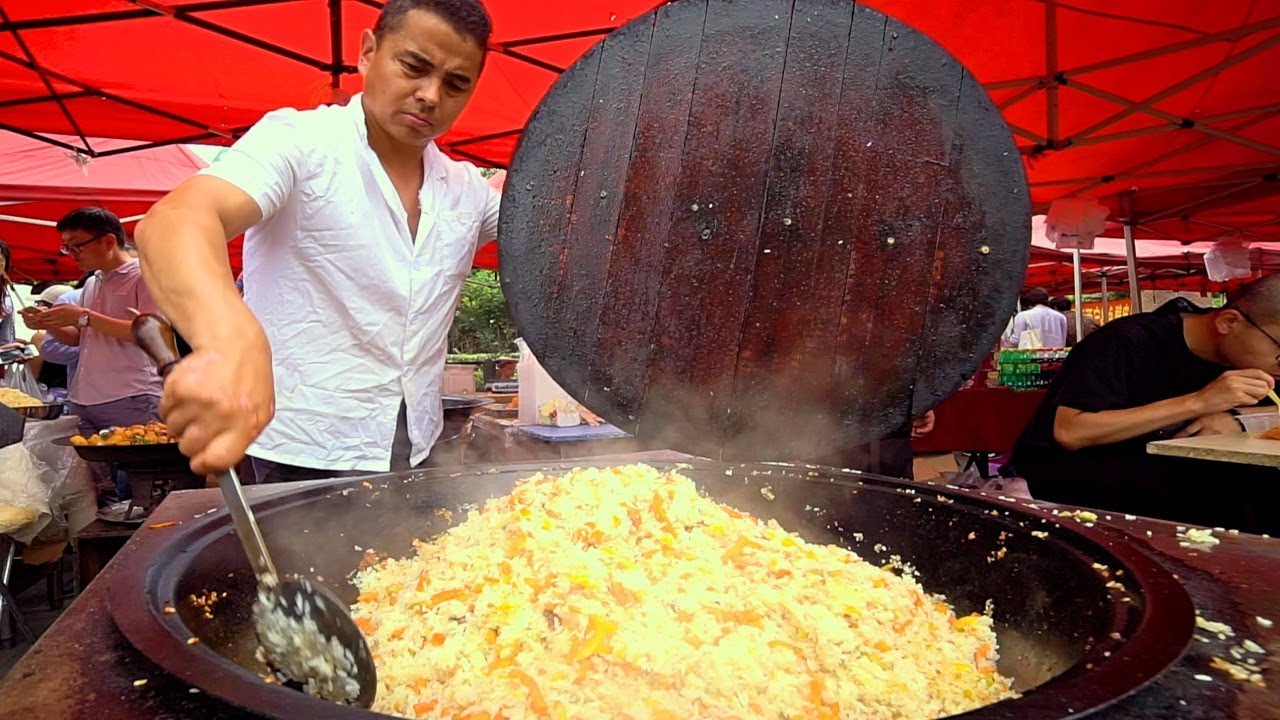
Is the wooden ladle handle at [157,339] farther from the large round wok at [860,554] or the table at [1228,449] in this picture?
the table at [1228,449]

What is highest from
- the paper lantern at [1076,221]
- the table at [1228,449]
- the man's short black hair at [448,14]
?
the paper lantern at [1076,221]

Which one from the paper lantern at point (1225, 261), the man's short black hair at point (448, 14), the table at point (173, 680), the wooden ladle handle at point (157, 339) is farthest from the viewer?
the paper lantern at point (1225, 261)

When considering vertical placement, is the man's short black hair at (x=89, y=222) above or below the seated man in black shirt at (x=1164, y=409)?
above

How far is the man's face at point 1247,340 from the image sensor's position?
10.6 feet

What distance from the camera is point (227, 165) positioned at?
1.54 m

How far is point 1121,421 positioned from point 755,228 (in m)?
2.57

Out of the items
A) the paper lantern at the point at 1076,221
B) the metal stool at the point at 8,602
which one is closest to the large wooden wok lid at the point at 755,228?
the metal stool at the point at 8,602

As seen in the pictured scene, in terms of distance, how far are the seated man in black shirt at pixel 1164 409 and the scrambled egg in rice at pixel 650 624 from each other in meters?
2.20

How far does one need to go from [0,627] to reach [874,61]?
516cm

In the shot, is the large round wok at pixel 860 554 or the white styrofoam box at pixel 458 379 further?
the white styrofoam box at pixel 458 379

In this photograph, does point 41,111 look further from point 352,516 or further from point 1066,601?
point 1066,601

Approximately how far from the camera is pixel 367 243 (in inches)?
75.7

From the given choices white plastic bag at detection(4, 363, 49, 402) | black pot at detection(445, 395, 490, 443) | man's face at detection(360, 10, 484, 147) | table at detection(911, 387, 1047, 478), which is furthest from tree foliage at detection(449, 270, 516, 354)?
table at detection(911, 387, 1047, 478)

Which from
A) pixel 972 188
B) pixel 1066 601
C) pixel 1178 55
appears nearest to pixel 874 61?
pixel 972 188
